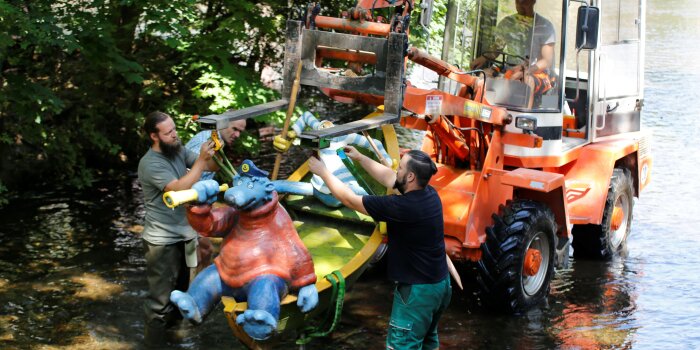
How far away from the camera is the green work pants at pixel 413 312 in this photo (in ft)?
18.9

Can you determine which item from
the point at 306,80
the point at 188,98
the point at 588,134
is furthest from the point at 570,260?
the point at 188,98

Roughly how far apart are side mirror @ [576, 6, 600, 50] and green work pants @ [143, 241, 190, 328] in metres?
3.94

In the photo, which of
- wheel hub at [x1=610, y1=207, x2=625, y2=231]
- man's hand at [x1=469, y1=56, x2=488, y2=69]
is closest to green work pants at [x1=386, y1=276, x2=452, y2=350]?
man's hand at [x1=469, y1=56, x2=488, y2=69]

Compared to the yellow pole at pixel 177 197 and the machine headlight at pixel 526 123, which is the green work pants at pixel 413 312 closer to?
the yellow pole at pixel 177 197

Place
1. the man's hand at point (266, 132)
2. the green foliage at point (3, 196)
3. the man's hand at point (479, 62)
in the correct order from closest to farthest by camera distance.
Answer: the man's hand at point (479, 62) < the green foliage at point (3, 196) < the man's hand at point (266, 132)

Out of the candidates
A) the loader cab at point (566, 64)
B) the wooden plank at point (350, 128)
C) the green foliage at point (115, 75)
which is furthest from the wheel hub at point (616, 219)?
the green foliage at point (115, 75)

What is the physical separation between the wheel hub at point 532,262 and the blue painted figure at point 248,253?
254 cm

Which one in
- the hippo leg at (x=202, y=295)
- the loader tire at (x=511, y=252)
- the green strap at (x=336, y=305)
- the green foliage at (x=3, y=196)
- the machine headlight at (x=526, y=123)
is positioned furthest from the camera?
the green foliage at (x=3, y=196)

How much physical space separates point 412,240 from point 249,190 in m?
1.07

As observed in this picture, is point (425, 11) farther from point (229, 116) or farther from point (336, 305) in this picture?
point (336, 305)

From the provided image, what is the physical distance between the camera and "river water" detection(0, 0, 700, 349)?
24.1 feet

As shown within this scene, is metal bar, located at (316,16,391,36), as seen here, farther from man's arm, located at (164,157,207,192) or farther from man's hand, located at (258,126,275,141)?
man's hand, located at (258,126,275,141)

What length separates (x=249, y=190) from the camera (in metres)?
5.69

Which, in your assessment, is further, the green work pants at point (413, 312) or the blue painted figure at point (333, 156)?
the blue painted figure at point (333, 156)
